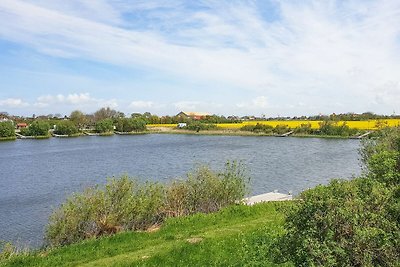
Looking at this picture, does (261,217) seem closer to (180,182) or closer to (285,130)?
(180,182)

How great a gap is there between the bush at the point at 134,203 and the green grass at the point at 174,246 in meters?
1.46

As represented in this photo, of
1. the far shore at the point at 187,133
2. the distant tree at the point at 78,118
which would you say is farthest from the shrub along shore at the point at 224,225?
the distant tree at the point at 78,118

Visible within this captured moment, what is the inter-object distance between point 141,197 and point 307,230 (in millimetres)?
10640

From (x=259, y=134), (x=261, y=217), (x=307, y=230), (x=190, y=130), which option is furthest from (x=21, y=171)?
(x=190, y=130)

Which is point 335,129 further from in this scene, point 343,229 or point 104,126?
point 343,229

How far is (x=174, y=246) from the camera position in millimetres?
10227

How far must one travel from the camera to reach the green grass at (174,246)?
9344 millimetres

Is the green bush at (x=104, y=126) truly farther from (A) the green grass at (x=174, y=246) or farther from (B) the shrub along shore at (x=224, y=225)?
(A) the green grass at (x=174, y=246)

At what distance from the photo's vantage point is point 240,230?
11836 mm

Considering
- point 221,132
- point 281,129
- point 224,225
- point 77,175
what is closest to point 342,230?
point 224,225

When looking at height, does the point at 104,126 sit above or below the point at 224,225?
above

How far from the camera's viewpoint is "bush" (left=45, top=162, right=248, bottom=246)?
13.6 m

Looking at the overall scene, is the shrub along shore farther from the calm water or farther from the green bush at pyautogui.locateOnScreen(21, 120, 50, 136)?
the green bush at pyautogui.locateOnScreen(21, 120, 50, 136)

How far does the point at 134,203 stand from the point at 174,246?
457cm
